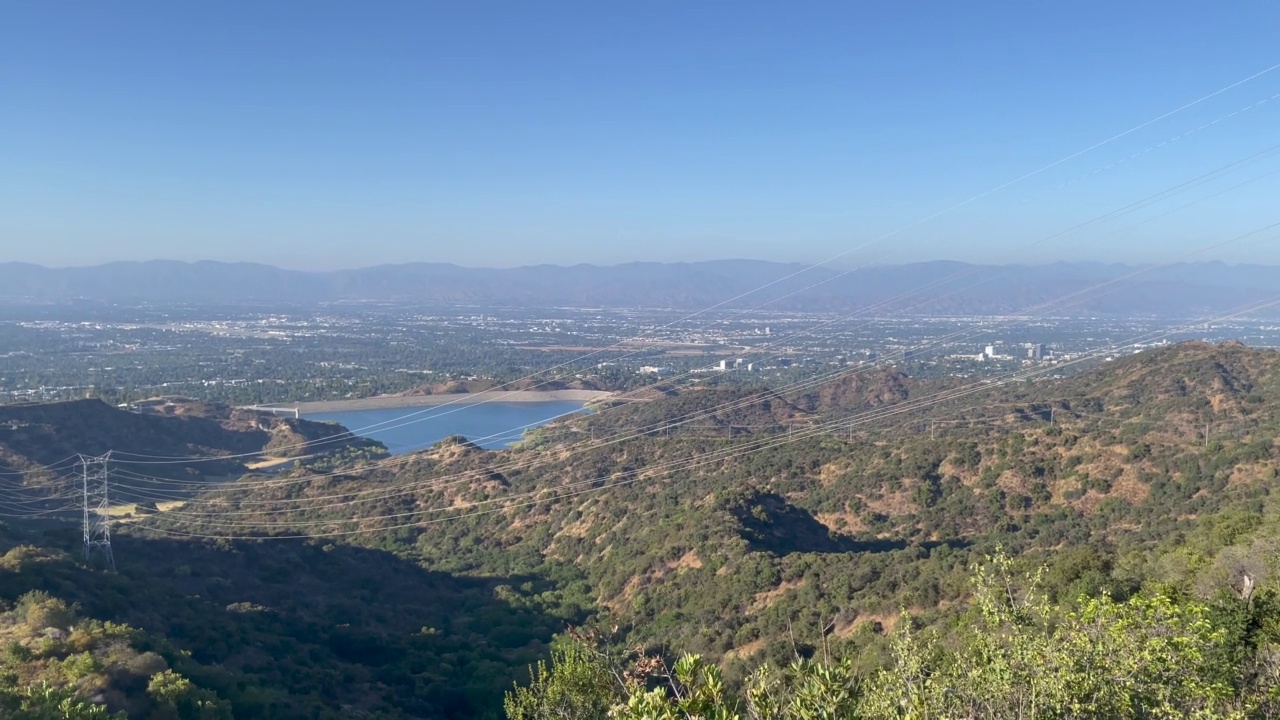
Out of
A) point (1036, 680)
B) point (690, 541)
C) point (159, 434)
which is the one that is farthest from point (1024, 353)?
point (1036, 680)

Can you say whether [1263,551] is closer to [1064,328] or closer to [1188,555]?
[1188,555]

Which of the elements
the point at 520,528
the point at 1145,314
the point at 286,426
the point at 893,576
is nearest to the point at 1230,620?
the point at 893,576

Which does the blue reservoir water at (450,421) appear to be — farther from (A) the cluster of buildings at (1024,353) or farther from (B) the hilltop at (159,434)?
(A) the cluster of buildings at (1024,353)

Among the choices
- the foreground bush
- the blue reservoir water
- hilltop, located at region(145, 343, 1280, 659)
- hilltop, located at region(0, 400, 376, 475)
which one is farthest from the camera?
the blue reservoir water

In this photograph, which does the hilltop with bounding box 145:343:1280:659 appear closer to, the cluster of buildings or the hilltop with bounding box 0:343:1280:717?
the hilltop with bounding box 0:343:1280:717

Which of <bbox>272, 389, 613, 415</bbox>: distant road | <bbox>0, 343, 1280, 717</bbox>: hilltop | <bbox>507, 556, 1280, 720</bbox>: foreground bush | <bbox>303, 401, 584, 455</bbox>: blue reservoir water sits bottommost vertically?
<bbox>303, 401, 584, 455</bbox>: blue reservoir water

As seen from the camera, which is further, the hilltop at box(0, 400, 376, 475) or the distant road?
the distant road

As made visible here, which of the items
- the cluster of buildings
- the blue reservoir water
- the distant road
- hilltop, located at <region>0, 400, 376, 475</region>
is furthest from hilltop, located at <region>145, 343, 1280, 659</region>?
the cluster of buildings

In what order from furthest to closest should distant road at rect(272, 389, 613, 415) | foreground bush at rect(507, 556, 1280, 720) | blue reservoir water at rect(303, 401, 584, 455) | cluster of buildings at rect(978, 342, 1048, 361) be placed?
cluster of buildings at rect(978, 342, 1048, 361) < distant road at rect(272, 389, 613, 415) < blue reservoir water at rect(303, 401, 584, 455) < foreground bush at rect(507, 556, 1280, 720)
